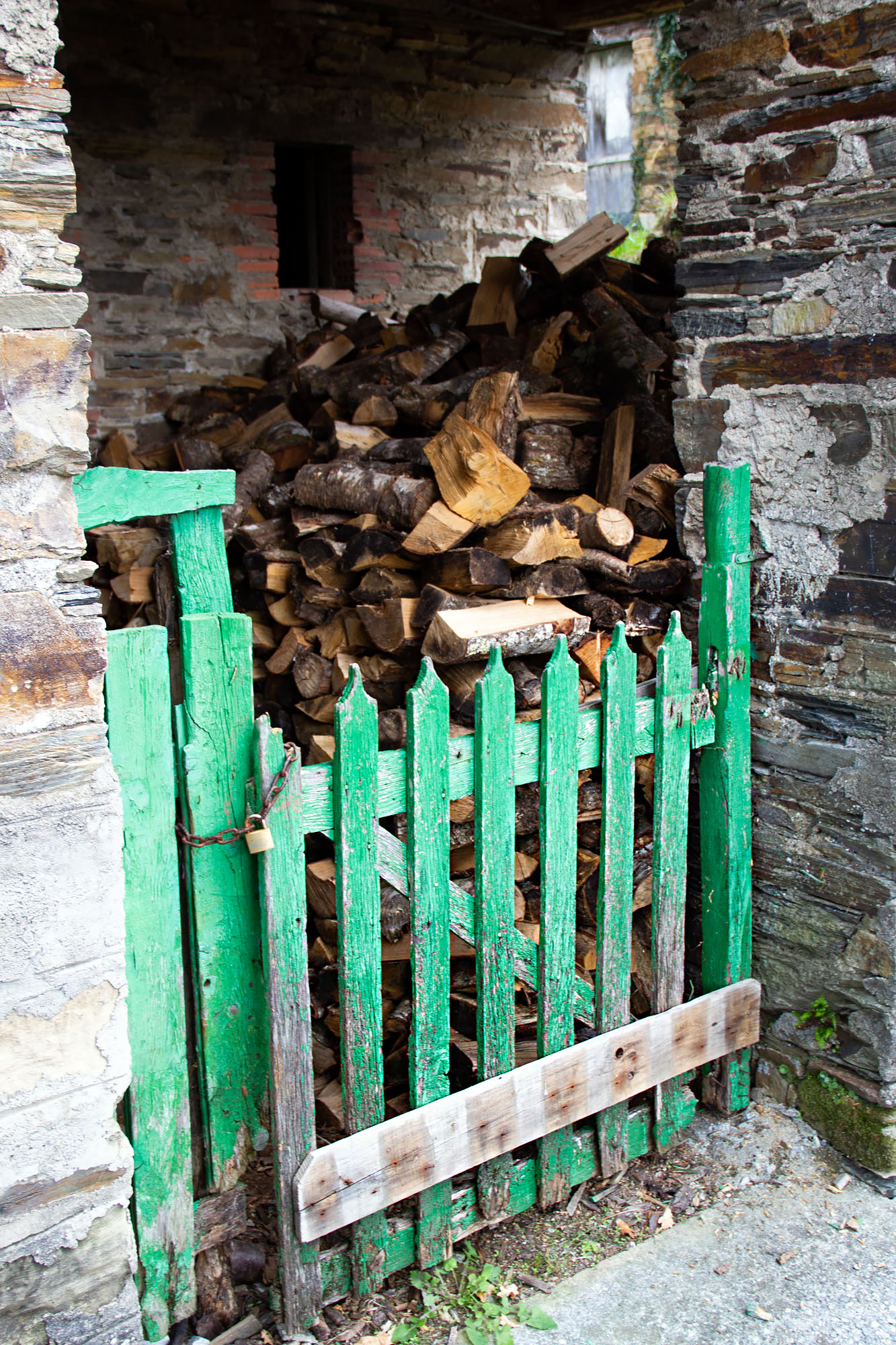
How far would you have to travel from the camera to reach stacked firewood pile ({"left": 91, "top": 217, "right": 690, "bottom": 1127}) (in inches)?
121

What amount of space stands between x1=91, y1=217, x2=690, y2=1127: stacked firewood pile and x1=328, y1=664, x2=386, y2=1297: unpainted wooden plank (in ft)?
1.38

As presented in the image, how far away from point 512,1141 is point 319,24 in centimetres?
666

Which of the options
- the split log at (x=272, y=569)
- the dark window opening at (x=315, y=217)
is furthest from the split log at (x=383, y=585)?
the dark window opening at (x=315, y=217)

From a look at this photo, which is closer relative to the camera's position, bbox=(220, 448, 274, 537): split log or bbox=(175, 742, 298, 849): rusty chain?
bbox=(175, 742, 298, 849): rusty chain

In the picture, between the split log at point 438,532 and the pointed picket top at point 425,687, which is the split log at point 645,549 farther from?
the pointed picket top at point 425,687

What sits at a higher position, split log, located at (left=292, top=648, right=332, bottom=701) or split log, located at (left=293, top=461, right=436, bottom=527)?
split log, located at (left=293, top=461, right=436, bottom=527)

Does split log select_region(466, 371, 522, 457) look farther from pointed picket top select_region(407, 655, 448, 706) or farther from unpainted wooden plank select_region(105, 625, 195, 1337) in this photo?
unpainted wooden plank select_region(105, 625, 195, 1337)

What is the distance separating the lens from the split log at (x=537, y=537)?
3115 millimetres

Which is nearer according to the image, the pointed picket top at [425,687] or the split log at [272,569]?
the pointed picket top at [425,687]

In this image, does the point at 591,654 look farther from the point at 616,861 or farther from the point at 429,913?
the point at 429,913

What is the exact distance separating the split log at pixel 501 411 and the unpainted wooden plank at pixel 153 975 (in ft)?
5.15

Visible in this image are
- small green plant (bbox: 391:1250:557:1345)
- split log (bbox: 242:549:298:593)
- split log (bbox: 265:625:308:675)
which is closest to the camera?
small green plant (bbox: 391:1250:557:1345)

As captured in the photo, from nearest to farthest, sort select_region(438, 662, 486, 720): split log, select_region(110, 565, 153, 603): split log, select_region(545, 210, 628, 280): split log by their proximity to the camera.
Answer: select_region(438, 662, 486, 720): split log
select_region(110, 565, 153, 603): split log
select_region(545, 210, 628, 280): split log

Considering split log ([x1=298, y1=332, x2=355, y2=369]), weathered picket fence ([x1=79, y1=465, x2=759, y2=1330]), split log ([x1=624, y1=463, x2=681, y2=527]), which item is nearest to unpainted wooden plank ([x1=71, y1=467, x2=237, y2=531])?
weathered picket fence ([x1=79, y1=465, x2=759, y2=1330])
